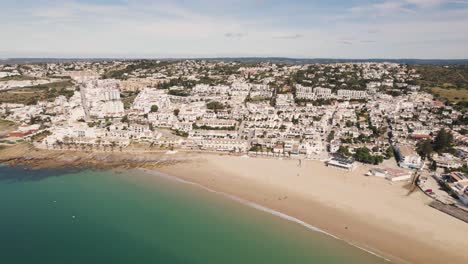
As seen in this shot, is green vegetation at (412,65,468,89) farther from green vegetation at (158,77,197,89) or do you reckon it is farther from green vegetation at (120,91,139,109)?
green vegetation at (120,91,139,109)

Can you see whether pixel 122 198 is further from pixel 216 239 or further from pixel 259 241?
pixel 259 241

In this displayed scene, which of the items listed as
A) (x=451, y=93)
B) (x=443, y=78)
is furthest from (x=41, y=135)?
(x=443, y=78)

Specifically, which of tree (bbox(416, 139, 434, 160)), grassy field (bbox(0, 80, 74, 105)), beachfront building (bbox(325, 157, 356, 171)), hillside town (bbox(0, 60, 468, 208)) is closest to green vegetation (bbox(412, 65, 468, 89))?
hillside town (bbox(0, 60, 468, 208))

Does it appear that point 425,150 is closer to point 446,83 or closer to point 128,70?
point 446,83

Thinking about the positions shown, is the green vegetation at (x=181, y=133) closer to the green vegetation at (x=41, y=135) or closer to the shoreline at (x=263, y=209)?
the shoreline at (x=263, y=209)

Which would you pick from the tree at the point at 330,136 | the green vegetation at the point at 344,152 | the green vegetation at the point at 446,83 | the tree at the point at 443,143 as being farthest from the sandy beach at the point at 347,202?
the green vegetation at the point at 446,83

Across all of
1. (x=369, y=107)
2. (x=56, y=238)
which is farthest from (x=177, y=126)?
(x=369, y=107)
